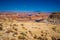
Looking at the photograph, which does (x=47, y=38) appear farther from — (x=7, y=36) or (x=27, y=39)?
(x=7, y=36)

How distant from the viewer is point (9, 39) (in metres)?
4.69

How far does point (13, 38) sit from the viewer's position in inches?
188

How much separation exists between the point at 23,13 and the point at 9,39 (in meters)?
33.9

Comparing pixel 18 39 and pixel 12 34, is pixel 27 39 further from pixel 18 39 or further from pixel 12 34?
pixel 12 34

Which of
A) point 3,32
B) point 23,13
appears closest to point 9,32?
point 3,32

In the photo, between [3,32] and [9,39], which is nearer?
[9,39]

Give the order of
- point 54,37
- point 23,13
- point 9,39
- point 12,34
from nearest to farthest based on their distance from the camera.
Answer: point 9,39, point 12,34, point 54,37, point 23,13

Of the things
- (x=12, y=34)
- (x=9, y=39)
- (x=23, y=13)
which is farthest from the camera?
(x=23, y=13)

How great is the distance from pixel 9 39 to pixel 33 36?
121 centimetres

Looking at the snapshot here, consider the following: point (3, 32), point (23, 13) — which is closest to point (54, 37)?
point (3, 32)

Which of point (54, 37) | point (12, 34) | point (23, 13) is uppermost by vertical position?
point (23, 13)

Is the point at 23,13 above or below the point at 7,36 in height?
above

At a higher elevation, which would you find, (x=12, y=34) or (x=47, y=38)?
(x=12, y=34)

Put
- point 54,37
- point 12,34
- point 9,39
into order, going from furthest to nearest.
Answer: point 54,37, point 12,34, point 9,39
